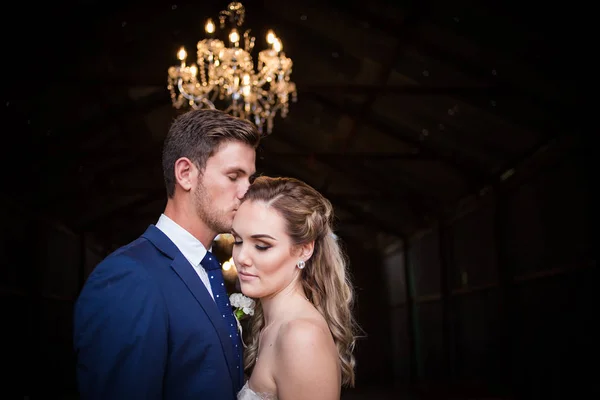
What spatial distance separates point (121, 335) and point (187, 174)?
0.62 m

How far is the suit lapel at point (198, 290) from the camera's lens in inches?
80.8

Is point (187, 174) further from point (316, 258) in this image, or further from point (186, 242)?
point (316, 258)

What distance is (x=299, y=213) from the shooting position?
2371mm

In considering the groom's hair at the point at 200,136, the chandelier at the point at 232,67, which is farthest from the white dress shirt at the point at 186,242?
the chandelier at the point at 232,67

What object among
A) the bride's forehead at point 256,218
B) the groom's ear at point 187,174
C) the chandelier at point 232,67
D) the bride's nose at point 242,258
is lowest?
the bride's nose at point 242,258

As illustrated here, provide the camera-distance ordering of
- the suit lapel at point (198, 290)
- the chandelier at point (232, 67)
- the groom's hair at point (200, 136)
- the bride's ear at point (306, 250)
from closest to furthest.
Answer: the suit lapel at point (198, 290), the groom's hair at point (200, 136), the bride's ear at point (306, 250), the chandelier at point (232, 67)

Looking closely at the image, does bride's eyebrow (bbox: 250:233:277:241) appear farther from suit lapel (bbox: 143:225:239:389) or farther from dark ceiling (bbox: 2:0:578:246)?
dark ceiling (bbox: 2:0:578:246)

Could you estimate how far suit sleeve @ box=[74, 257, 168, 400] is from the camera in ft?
5.83

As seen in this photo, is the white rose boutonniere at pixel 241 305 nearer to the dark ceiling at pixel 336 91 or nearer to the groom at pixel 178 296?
the groom at pixel 178 296

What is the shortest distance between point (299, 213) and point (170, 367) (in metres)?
0.74

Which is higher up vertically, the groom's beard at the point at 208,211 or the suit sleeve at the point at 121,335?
the groom's beard at the point at 208,211

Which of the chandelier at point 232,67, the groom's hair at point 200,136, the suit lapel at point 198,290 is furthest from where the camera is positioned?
the chandelier at point 232,67

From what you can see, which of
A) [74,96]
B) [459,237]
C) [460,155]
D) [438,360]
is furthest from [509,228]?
[74,96]

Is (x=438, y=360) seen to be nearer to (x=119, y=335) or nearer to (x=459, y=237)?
(x=459, y=237)
